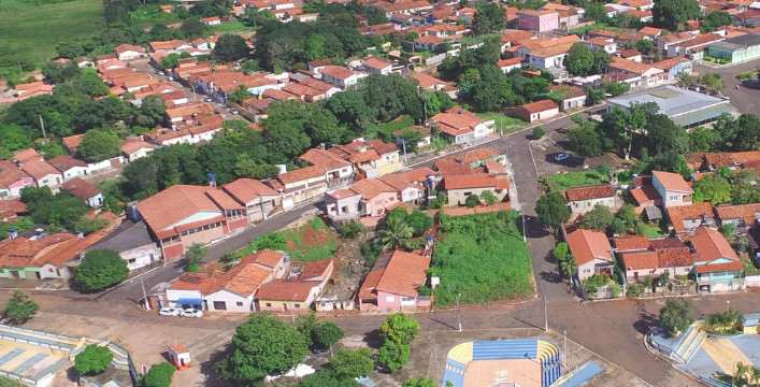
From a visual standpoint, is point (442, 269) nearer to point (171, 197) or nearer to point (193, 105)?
point (171, 197)

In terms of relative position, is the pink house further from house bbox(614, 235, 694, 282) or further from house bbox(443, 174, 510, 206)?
house bbox(614, 235, 694, 282)

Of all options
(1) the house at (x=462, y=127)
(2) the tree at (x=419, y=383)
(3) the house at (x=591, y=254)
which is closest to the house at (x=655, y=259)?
(3) the house at (x=591, y=254)

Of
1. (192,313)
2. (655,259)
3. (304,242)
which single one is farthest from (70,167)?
(655,259)

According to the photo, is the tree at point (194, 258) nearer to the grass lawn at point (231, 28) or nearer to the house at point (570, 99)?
the house at point (570, 99)

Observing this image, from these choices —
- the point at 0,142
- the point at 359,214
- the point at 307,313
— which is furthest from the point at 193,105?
the point at 307,313

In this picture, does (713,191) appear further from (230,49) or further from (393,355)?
(230,49)

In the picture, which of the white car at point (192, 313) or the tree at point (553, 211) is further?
the tree at point (553, 211)
